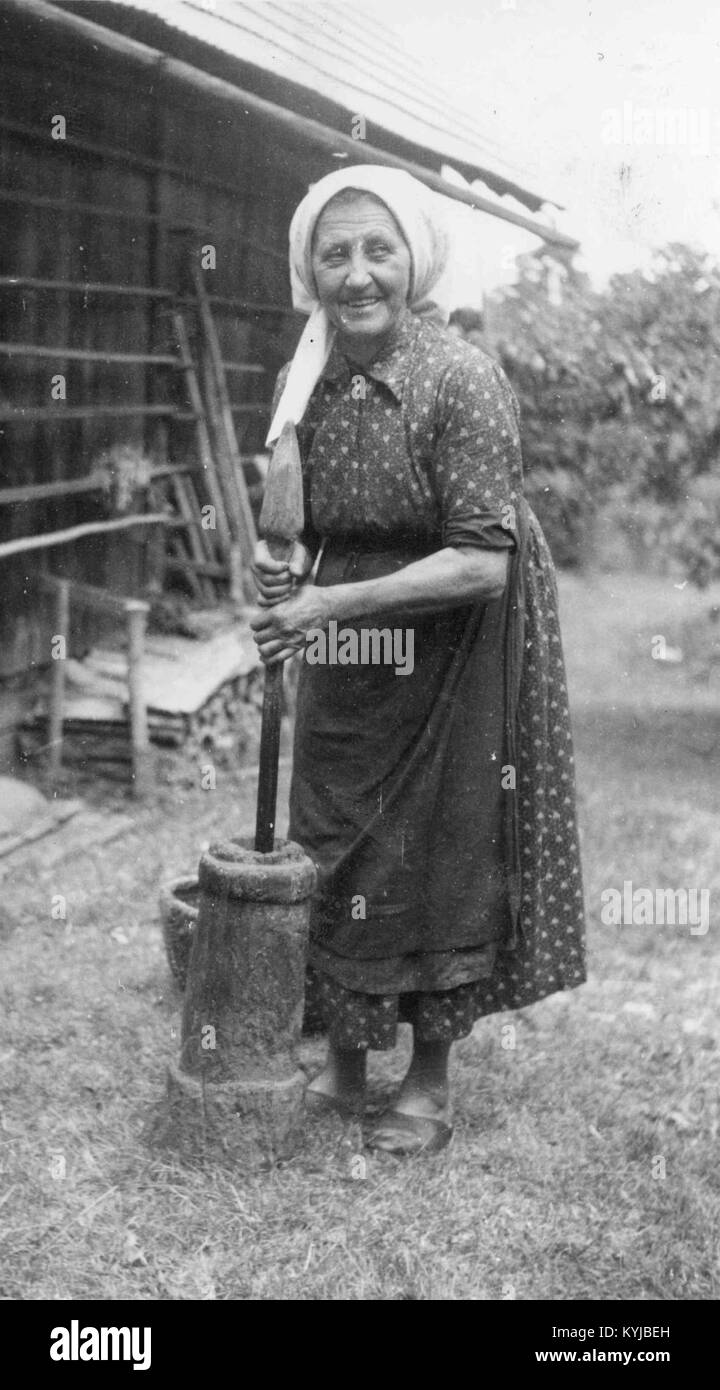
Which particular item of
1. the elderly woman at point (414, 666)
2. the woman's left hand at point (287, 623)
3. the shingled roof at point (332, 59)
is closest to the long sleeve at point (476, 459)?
the elderly woman at point (414, 666)

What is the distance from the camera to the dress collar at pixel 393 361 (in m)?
2.86

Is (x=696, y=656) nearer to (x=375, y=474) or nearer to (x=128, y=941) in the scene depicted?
(x=128, y=941)

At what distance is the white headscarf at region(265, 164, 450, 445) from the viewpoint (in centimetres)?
276

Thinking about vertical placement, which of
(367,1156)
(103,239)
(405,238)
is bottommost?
(367,1156)

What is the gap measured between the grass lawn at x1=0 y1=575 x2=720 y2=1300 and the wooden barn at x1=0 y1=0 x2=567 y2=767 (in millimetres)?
1731

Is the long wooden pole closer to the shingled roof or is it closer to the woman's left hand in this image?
the woman's left hand

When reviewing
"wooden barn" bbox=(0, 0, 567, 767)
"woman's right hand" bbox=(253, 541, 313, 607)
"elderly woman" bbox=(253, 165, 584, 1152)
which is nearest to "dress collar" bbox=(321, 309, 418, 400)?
"elderly woman" bbox=(253, 165, 584, 1152)

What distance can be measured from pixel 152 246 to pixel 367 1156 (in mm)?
4835

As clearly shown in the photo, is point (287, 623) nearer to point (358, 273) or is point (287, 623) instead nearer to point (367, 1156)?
point (358, 273)

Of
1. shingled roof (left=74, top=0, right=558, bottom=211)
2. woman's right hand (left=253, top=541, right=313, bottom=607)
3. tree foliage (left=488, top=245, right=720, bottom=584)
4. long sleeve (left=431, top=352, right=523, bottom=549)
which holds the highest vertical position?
shingled roof (left=74, top=0, right=558, bottom=211)

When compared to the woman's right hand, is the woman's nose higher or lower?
higher

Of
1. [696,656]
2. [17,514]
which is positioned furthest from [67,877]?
[696,656]

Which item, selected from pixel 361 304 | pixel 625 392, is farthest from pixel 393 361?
pixel 625 392

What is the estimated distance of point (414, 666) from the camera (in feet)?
9.67
